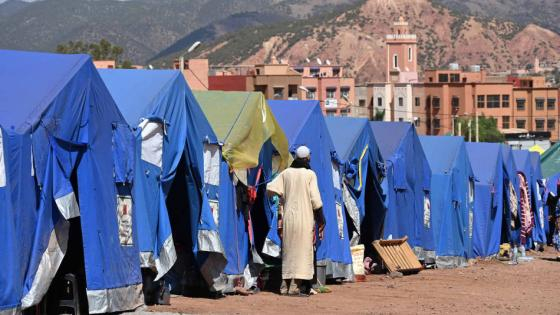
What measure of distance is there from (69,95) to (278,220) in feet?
15.0

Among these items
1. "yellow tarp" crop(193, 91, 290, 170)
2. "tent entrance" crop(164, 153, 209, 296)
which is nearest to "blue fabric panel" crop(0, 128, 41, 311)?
"tent entrance" crop(164, 153, 209, 296)

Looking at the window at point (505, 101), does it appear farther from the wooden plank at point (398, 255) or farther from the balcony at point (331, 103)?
the wooden plank at point (398, 255)

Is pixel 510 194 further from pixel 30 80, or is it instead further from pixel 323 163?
pixel 30 80

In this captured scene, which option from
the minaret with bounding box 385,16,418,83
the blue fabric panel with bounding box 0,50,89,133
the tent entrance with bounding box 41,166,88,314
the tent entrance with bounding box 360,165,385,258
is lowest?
the tent entrance with bounding box 41,166,88,314

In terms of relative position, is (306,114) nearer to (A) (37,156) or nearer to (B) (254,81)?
(A) (37,156)

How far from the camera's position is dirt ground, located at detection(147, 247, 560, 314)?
555 inches

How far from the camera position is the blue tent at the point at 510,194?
31.1 meters

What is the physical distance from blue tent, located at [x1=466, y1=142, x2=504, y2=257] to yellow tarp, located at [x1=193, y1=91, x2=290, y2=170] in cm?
1224

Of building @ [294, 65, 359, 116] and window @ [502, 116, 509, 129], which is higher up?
building @ [294, 65, 359, 116]

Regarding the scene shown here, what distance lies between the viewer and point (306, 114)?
1836 centimetres

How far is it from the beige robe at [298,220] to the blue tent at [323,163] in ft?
8.21

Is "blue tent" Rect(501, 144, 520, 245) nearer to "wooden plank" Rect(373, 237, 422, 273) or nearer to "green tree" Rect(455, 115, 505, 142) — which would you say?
"wooden plank" Rect(373, 237, 422, 273)

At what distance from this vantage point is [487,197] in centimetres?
2908

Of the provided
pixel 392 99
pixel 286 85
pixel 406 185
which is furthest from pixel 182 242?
pixel 392 99
